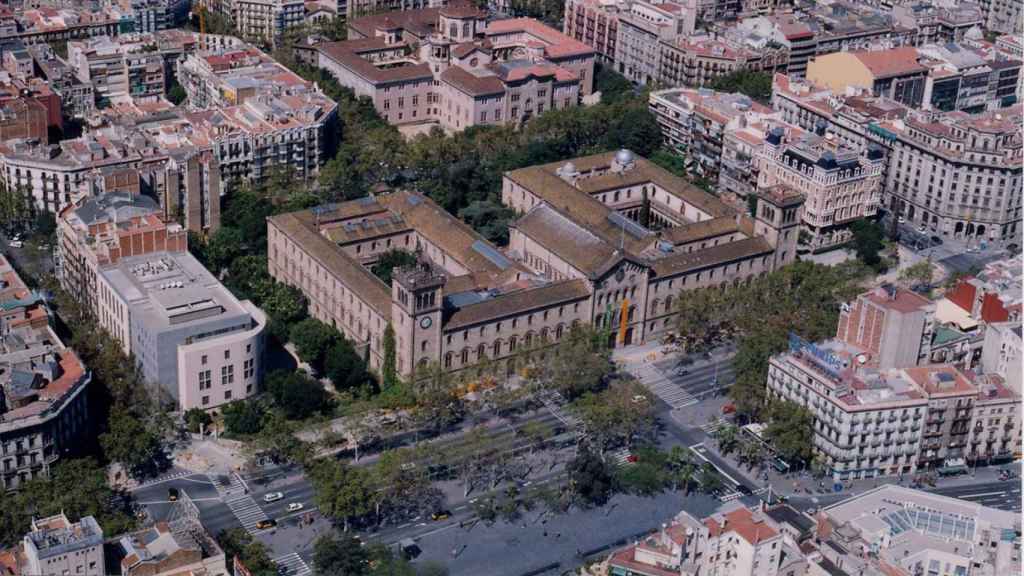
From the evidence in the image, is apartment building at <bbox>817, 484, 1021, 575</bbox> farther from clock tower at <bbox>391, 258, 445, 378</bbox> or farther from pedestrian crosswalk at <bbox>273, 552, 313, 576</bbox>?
clock tower at <bbox>391, 258, 445, 378</bbox>

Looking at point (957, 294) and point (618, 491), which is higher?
point (957, 294)

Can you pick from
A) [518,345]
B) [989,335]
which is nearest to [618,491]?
[518,345]

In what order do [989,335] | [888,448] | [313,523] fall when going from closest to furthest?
1. [313,523]
2. [888,448]
3. [989,335]

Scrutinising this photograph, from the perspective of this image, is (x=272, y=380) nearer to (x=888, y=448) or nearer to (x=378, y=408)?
(x=378, y=408)

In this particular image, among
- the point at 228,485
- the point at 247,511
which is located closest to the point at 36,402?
the point at 228,485

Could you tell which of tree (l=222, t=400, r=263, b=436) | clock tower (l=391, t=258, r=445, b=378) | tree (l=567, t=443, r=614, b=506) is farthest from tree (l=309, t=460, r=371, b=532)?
clock tower (l=391, t=258, r=445, b=378)
